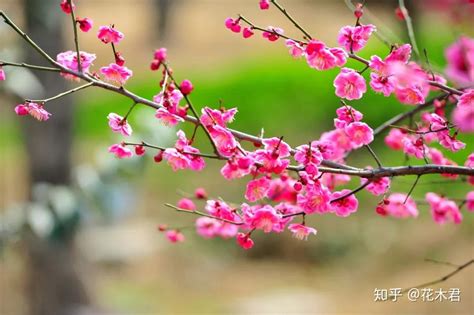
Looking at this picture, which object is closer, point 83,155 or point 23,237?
point 23,237

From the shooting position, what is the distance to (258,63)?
9.66m

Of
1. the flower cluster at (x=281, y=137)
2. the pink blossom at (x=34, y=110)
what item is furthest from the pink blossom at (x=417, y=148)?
the pink blossom at (x=34, y=110)

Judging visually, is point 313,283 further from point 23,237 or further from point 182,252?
point 23,237

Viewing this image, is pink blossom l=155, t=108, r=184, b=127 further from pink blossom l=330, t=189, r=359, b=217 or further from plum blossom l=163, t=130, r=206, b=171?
pink blossom l=330, t=189, r=359, b=217

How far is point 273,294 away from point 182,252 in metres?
1.14

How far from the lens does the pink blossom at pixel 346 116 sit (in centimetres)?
160

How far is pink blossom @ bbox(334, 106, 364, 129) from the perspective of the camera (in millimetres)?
1600

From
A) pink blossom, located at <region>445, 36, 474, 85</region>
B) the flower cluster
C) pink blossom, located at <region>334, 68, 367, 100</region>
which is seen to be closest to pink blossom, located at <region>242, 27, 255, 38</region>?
the flower cluster

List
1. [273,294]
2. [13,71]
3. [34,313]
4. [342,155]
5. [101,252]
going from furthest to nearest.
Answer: [101,252] < [273,294] < [34,313] < [13,71] < [342,155]

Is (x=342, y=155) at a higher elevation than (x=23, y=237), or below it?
below

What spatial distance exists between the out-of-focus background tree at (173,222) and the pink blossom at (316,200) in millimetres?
382

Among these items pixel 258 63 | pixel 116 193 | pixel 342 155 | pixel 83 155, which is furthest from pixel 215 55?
pixel 342 155

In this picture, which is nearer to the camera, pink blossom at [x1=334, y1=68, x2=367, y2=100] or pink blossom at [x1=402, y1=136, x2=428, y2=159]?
pink blossom at [x1=334, y1=68, x2=367, y2=100]

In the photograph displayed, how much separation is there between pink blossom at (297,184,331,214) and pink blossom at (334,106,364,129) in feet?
0.51
